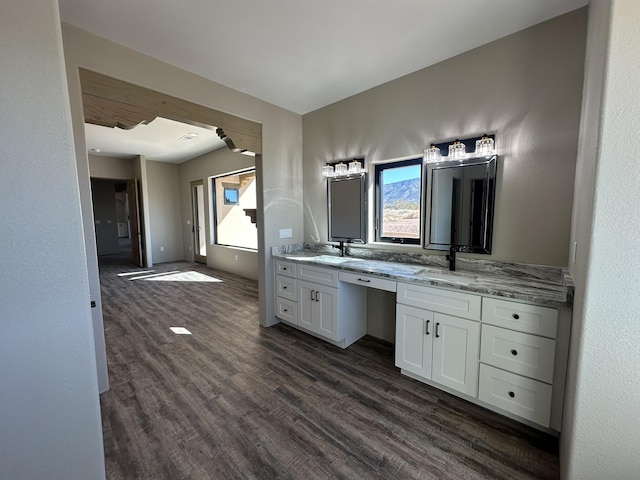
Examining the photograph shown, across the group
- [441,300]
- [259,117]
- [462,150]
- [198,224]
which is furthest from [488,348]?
[198,224]

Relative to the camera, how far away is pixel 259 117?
9.92 ft

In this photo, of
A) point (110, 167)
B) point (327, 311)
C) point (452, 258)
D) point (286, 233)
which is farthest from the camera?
point (110, 167)

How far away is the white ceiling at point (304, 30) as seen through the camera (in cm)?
173

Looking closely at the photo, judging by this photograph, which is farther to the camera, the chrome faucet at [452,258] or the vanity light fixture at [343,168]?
the vanity light fixture at [343,168]

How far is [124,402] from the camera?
1.97m

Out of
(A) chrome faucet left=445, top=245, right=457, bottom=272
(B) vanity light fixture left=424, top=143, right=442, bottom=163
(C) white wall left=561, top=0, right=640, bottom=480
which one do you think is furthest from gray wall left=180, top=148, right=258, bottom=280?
(C) white wall left=561, top=0, right=640, bottom=480

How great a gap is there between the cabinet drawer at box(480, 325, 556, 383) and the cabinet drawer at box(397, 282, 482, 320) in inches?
5.6

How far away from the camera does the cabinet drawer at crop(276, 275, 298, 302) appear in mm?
3035

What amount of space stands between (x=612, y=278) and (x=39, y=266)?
2.13 m

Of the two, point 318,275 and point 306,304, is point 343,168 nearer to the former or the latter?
point 318,275

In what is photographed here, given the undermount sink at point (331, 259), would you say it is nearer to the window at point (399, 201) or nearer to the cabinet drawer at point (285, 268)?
the cabinet drawer at point (285, 268)

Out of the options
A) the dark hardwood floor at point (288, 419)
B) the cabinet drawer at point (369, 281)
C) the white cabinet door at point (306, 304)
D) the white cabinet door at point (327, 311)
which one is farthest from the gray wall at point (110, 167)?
the cabinet drawer at point (369, 281)

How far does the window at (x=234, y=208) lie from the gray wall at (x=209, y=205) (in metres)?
0.18

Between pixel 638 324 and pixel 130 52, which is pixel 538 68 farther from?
pixel 130 52
